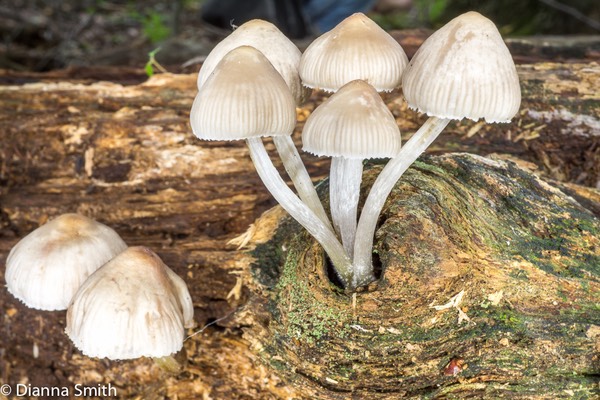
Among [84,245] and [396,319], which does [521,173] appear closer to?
[396,319]

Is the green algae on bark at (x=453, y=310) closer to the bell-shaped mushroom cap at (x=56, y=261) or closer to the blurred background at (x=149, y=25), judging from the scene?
the bell-shaped mushroom cap at (x=56, y=261)

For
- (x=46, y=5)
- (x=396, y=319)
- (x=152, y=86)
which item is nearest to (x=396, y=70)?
(x=396, y=319)

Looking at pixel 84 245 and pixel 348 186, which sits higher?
pixel 348 186

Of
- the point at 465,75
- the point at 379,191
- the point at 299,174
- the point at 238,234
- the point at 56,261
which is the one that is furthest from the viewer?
the point at 238,234

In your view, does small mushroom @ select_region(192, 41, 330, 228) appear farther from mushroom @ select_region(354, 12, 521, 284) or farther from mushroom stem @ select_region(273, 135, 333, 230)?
mushroom @ select_region(354, 12, 521, 284)

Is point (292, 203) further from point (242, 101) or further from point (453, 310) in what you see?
point (453, 310)

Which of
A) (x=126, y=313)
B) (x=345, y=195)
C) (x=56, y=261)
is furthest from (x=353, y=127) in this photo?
(x=56, y=261)

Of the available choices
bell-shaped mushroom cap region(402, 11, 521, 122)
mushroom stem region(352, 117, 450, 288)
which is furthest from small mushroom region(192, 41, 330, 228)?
bell-shaped mushroom cap region(402, 11, 521, 122)

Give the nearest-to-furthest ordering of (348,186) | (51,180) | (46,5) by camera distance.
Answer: (348,186) → (51,180) → (46,5)
